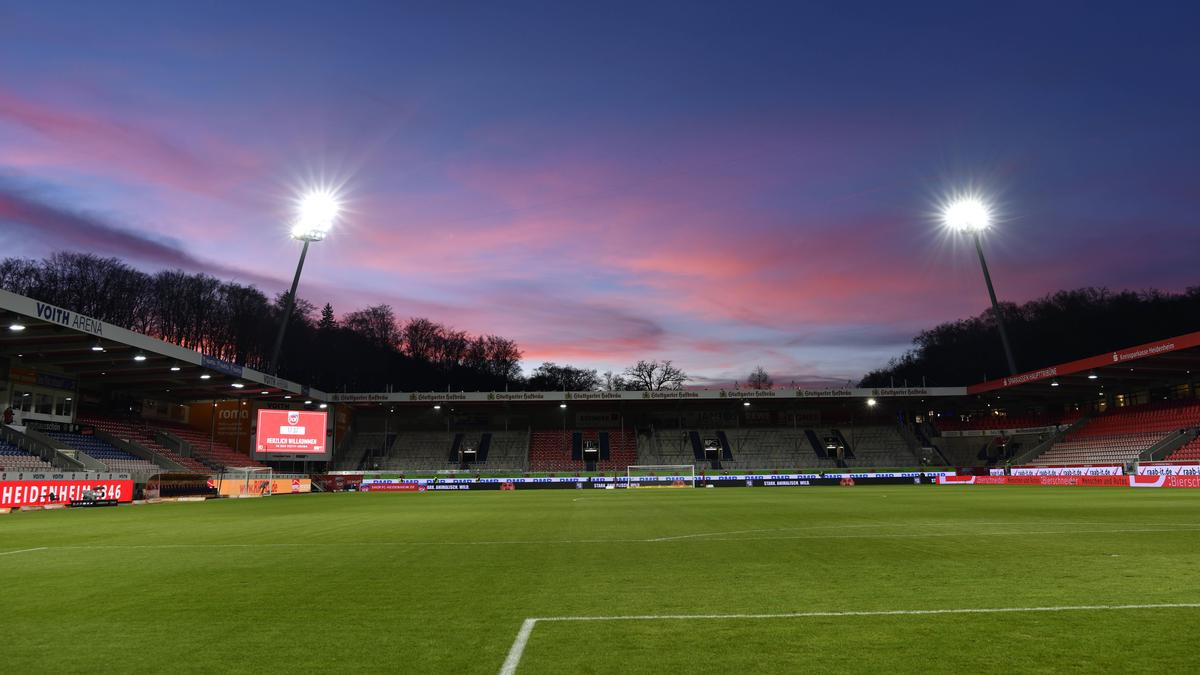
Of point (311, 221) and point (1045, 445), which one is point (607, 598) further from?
point (1045, 445)

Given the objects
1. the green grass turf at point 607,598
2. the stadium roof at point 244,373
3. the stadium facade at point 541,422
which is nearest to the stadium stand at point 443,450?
the stadium facade at point 541,422

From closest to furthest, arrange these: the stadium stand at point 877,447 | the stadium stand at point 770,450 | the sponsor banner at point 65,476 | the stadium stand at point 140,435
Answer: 1. the sponsor banner at point 65,476
2. the stadium stand at point 140,435
3. the stadium stand at point 877,447
4. the stadium stand at point 770,450

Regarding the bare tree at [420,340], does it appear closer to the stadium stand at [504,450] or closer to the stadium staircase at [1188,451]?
the stadium stand at [504,450]

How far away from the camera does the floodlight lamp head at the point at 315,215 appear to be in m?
48.6

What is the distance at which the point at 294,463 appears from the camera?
62.4m

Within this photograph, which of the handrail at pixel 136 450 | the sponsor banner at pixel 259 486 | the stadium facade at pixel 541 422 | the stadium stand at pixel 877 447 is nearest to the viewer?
the stadium facade at pixel 541 422

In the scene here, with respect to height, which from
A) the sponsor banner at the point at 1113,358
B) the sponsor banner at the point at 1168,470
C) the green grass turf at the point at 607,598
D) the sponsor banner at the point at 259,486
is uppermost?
the sponsor banner at the point at 1113,358

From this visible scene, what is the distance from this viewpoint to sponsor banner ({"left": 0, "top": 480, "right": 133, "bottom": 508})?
27.5 meters

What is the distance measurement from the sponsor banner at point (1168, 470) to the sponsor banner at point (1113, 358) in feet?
23.0

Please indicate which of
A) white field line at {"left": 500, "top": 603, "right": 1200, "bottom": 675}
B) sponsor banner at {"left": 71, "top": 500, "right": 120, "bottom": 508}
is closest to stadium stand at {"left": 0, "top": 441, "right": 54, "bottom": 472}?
sponsor banner at {"left": 71, "top": 500, "right": 120, "bottom": 508}

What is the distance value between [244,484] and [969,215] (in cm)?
5387

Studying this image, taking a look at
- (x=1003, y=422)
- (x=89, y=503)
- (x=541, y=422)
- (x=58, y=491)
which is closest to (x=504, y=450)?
(x=541, y=422)

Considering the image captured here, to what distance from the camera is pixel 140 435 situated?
158 ft

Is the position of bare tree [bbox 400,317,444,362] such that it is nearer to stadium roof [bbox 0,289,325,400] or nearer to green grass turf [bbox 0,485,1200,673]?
stadium roof [bbox 0,289,325,400]
